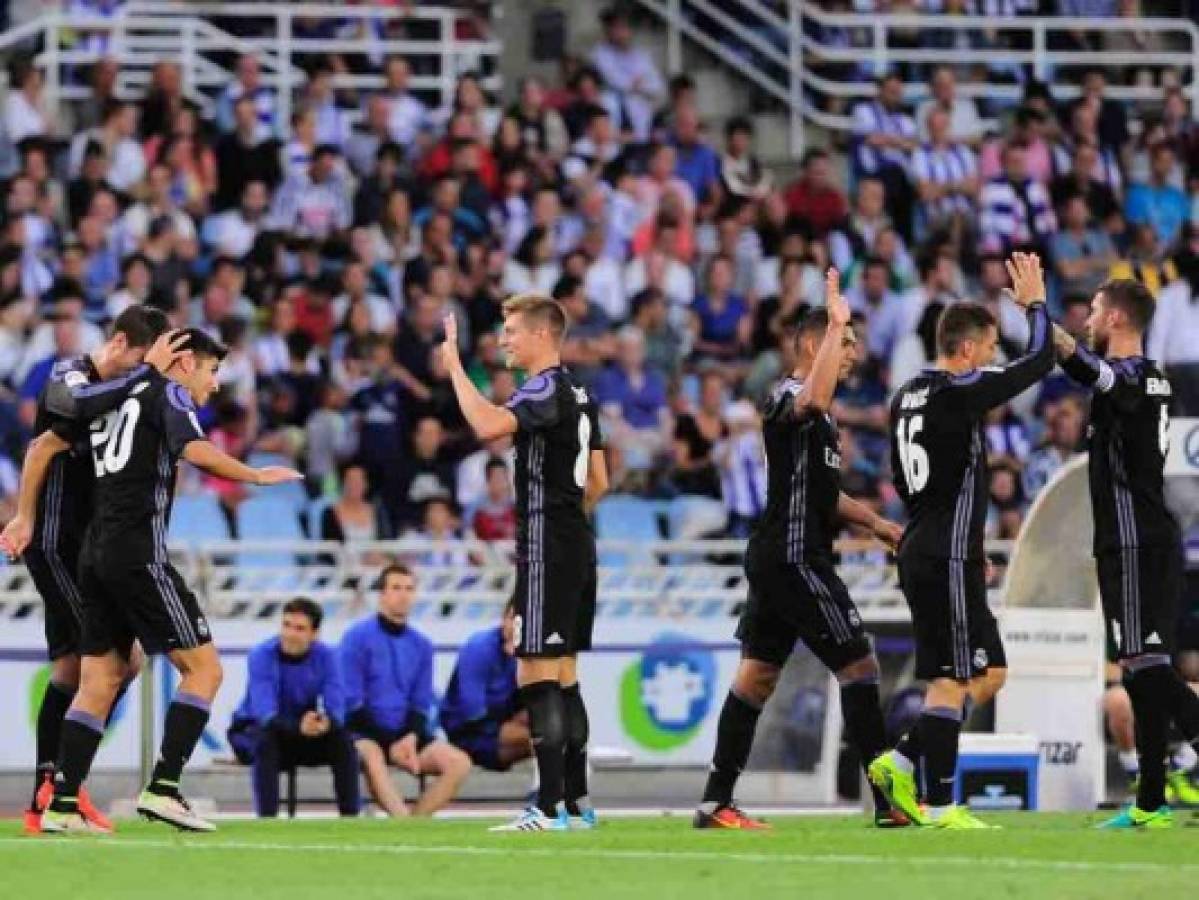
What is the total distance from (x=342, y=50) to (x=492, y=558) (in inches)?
304

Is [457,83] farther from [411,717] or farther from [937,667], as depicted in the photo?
[937,667]

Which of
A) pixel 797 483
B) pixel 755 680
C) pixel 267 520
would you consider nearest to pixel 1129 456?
pixel 797 483

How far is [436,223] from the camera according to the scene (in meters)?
27.6

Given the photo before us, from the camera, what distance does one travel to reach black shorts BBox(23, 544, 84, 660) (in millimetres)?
16250

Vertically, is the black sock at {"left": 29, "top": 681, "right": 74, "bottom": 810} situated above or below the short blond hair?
below

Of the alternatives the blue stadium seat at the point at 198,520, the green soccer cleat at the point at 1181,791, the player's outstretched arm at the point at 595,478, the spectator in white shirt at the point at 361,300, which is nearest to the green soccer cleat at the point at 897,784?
the player's outstretched arm at the point at 595,478

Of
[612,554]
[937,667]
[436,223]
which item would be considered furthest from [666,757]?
[937,667]

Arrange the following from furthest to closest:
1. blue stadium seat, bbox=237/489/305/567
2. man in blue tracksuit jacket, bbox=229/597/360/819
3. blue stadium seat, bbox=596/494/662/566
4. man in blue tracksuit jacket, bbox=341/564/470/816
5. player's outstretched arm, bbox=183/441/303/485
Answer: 1. blue stadium seat, bbox=596/494/662/566
2. blue stadium seat, bbox=237/489/305/567
3. man in blue tracksuit jacket, bbox=341/564/470/816
4. man in blue tracksuit jacket, bbox=229/597/360/819
5. player's outstretched arm, bbox=183/441/303/485

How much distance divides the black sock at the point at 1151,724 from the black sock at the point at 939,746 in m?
0.85

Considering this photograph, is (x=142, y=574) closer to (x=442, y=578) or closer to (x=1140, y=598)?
(x=1140, y=598)

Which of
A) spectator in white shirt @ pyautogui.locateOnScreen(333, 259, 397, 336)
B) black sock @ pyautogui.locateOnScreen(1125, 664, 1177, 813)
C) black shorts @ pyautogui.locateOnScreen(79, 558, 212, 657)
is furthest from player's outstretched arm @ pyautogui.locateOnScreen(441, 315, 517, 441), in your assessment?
spectator in white shirt @ pyautogui.locateOnScreen(333, 259, 397, 336)

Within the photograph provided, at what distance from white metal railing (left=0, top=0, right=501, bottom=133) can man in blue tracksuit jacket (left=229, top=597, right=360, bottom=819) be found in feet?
32.9

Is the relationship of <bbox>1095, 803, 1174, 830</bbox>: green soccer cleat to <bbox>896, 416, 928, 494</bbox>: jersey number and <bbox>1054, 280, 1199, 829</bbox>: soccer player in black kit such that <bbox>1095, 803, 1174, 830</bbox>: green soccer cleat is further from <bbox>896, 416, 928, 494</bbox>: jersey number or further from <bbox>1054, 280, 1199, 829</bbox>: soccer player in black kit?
<bbox>896, 416, 928, 494</bbox>: jersey number

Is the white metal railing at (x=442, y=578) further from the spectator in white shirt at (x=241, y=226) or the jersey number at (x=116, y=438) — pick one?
the jersey number at (x=116, y=438)
